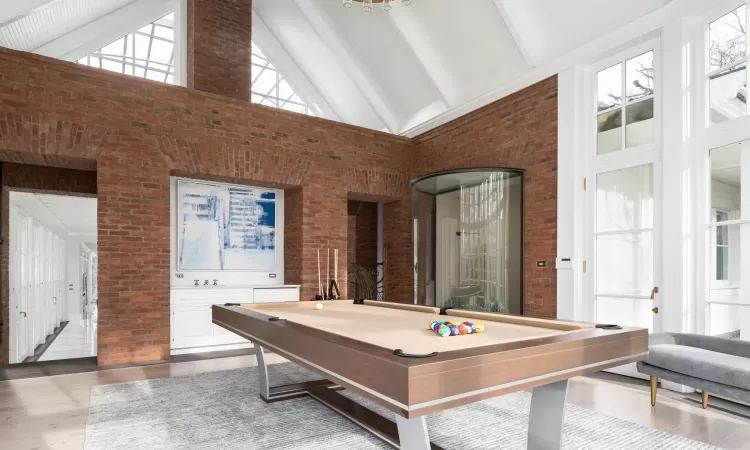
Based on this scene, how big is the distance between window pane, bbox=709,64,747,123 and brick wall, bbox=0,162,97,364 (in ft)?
21.6

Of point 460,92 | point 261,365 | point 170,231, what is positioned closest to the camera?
point 261,365

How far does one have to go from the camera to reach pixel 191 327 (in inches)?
205

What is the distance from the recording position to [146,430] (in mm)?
2795

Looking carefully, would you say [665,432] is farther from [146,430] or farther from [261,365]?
[146,430]

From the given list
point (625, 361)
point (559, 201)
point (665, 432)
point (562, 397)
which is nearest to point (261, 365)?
point (562, 397)

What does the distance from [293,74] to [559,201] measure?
612 cm

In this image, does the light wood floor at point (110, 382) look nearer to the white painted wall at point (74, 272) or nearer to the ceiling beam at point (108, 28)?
the ceiling beam at point (108, 28)

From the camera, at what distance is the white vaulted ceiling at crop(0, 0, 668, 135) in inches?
184

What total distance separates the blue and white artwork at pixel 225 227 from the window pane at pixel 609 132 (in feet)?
13.3

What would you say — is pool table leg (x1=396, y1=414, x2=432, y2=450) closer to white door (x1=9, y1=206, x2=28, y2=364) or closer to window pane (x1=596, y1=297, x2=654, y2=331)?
window pane (x1=596, y1=297, x2=654, y2=331)

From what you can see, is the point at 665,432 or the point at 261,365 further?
the point at 261,365

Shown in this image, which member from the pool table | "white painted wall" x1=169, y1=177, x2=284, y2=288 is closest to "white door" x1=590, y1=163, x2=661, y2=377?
the pool table

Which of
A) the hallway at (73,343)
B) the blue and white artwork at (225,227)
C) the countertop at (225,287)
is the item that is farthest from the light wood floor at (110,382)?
the hallway at (73,343)

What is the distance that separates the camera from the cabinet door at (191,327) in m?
5.12
